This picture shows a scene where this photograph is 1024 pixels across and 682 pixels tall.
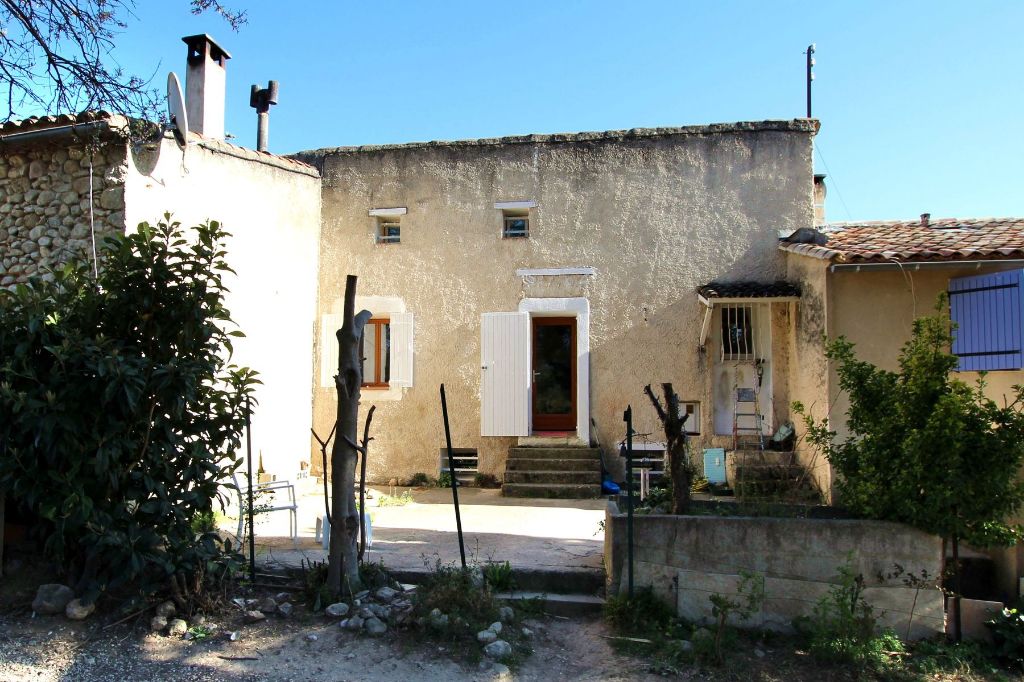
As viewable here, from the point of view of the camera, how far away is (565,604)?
5.00 metres

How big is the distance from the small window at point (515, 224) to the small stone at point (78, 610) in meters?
7.14

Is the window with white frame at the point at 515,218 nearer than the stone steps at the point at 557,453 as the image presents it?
No

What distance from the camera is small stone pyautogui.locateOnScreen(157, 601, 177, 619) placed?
4.55 m

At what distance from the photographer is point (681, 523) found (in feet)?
16.0

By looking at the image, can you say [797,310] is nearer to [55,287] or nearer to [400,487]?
[400,487]

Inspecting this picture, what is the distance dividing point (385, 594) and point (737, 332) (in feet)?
21.7

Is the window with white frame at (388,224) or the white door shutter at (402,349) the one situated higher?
the window with white frame at (388,224)

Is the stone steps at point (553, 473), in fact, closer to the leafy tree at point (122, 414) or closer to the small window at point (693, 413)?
the small window at point (693, 413)

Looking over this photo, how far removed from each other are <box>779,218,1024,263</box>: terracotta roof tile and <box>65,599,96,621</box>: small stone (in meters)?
6.94

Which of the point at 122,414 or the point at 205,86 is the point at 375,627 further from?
the point at 205,86

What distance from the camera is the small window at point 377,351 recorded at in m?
10.7

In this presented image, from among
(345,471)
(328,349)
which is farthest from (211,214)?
(345,471)

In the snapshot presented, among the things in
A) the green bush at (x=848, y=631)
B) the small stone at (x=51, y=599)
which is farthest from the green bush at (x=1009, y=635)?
the small stone at (x=51, y=599)

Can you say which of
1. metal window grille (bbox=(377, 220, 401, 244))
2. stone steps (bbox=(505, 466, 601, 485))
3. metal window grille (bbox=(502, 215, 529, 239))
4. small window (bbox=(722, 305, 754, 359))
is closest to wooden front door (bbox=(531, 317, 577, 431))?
stone steps (bbox=(505, 466, 601, 485))
